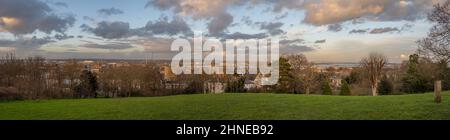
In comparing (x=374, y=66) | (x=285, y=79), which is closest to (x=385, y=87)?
(x=374, y=66)

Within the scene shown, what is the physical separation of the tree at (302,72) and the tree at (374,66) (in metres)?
6.55

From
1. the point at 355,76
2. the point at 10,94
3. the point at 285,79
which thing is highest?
the point at 355,76

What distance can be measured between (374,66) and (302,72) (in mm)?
8885

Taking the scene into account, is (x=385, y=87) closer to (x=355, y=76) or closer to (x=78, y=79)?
(x=355, y=76)

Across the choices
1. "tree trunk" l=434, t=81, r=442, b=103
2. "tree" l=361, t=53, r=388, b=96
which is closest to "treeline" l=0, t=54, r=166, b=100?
"tree" l=361, t=53, r=388, b=96

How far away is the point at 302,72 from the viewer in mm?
49688

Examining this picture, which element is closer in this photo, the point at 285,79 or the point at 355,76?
the point at 285,79

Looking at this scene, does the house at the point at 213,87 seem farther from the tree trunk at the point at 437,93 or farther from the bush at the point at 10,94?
the tree trunk at the point at 437,93

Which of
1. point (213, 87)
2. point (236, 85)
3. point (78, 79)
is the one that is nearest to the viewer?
point (78, 79)

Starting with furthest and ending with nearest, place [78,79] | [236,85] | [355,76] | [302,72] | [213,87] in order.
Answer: [355,76] < [302,72] < [213,87] < [236,85] < [78,79]

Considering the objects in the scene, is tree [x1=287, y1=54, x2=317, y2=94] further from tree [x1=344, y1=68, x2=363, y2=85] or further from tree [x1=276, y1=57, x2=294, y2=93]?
tree [x1=344, y1=68, x2=363, y2=85]

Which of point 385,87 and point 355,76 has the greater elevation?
point 355,76

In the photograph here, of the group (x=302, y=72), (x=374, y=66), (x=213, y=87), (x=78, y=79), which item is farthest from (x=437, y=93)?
(x=78, y=79)

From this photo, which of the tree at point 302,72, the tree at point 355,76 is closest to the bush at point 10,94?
the tree at point 302,72
